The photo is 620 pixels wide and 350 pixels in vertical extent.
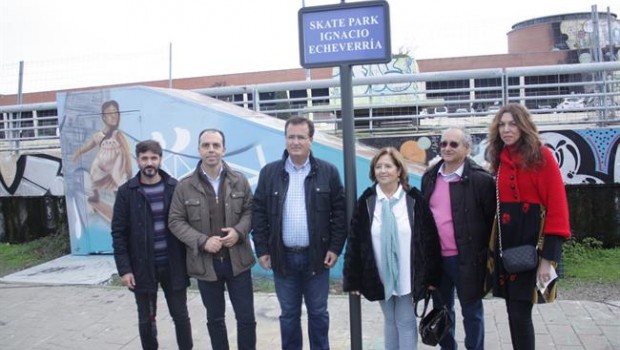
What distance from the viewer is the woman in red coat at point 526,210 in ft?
10.3

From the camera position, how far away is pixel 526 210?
3.19 metres

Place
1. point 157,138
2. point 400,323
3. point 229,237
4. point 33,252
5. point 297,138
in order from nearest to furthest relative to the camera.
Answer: point 400,323 < point 297,138 < point 229,237 < point 157,138 < point 33,252

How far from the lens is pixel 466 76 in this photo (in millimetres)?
7844

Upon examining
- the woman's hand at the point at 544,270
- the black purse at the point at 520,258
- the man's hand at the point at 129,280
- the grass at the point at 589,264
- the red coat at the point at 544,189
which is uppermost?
the red coat at the point at 544,189

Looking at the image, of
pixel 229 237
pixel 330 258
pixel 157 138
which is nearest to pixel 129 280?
pixel 229 237

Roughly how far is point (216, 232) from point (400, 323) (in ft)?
4.57

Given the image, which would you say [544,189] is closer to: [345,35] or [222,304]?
[345,35]

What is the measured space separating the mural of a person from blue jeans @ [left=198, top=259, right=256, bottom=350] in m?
4.50

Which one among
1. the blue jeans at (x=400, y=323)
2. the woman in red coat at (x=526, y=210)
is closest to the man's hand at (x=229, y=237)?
the blue jeans at (x=400, y=323)

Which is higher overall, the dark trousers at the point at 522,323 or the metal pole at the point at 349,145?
the metal pole at the point at 349,145

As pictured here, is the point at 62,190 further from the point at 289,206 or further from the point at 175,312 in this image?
the point at 289,206

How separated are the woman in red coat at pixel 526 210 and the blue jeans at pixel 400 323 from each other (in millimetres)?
569

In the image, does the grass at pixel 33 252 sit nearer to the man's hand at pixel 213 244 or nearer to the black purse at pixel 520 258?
the man's hand at pixel 213 244

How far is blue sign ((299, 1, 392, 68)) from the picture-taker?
11.0ft
